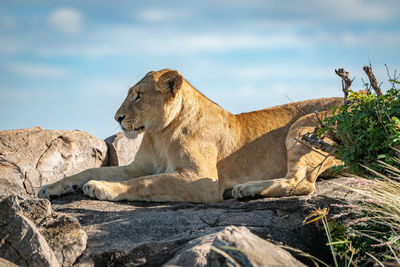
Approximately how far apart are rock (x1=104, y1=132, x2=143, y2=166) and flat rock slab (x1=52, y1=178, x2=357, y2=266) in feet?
13.0

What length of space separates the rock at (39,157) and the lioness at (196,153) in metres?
2.21

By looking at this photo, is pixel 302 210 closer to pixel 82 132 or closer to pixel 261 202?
pixel 261 202

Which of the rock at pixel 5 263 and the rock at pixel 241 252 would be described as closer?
the rock at pixel 241 252

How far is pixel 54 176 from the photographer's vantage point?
845cm

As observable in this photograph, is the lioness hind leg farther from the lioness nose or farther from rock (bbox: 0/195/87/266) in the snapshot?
rock (bbox: 0/195/87/266)

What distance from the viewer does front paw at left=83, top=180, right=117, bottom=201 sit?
555 cm

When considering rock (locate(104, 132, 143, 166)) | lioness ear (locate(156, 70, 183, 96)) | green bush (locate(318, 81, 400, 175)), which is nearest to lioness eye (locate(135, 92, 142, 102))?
lioness ear (locate(156, 70, 183, 96))

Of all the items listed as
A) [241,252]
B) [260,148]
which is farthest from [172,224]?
[260,148]

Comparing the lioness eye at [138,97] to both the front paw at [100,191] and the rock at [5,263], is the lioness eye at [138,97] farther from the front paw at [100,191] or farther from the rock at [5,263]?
the rock at [5,263]

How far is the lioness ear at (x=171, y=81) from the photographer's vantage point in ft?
20.3

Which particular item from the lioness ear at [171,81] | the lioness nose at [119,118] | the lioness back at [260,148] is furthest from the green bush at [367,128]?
the lioness nose at [119,118]

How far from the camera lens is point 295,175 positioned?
582cm

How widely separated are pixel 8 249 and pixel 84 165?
16.2 ft

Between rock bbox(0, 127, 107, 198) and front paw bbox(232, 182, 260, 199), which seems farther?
rock bbox(0, 127, 107, 198)
